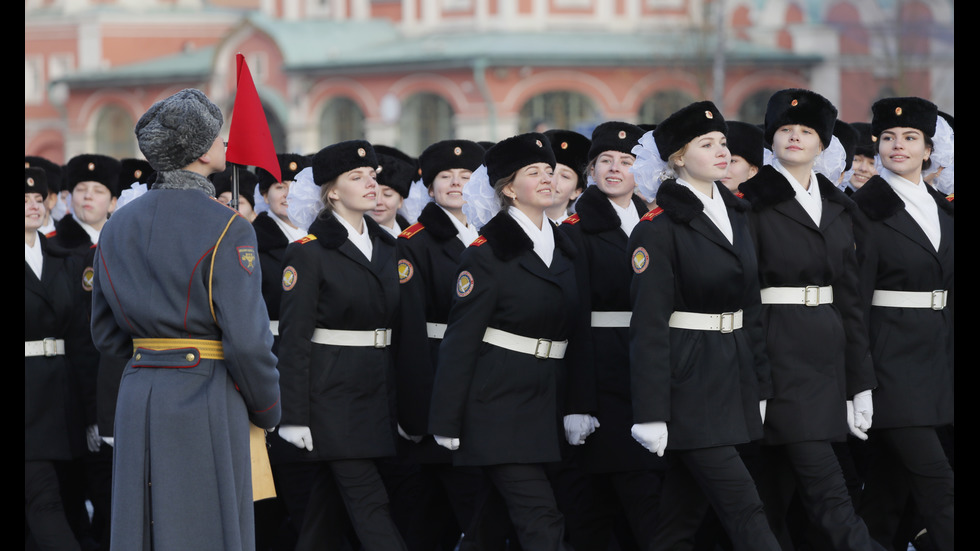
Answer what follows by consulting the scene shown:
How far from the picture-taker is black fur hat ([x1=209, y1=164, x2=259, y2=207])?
30.5 ft

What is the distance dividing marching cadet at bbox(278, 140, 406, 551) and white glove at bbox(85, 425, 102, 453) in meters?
1.76

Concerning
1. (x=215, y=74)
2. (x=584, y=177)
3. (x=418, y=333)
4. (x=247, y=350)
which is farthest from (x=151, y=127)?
(x=215, y=74)

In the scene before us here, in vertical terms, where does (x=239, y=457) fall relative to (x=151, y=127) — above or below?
below

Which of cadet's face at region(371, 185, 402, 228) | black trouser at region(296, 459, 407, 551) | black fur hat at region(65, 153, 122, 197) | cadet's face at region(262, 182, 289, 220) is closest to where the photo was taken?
black trouser at region(296, 459, 407, 551)

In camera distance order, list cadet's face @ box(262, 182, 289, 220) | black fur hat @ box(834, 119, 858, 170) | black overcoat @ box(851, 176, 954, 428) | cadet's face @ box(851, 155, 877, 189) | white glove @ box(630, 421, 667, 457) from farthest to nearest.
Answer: cadet's face @ box(851, 155, 877, 189) → cadet's face @ box(262, 182, 289, 220) → black fur hat @ box(834, 119, 858, 170) → black overcoat @ box(851, 176, 954, 428) → white glove @ box(630, 421, 667, 457)

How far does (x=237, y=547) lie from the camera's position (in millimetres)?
5664

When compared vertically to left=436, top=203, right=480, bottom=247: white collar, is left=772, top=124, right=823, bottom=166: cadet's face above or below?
above

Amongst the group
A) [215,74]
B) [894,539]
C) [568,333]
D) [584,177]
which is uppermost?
[215,74]

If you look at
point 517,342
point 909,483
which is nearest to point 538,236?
point 517,342

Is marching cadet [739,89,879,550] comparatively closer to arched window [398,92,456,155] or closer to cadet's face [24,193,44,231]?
cadet's face [24,193,44,231]

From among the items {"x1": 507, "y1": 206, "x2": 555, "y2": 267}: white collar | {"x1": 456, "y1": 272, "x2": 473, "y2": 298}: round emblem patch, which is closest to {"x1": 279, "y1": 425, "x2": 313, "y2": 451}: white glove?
{"x1": 456, "y1": 272, "x2": 473, "y2": 298}: round emblem patch

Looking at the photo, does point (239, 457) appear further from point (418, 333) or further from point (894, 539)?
point (894, 539)

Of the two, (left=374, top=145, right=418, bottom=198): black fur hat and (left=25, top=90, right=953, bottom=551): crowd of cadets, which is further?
(left=374, top=145, right=418, bottom=198): black fur hat

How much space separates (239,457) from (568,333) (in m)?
1.83
